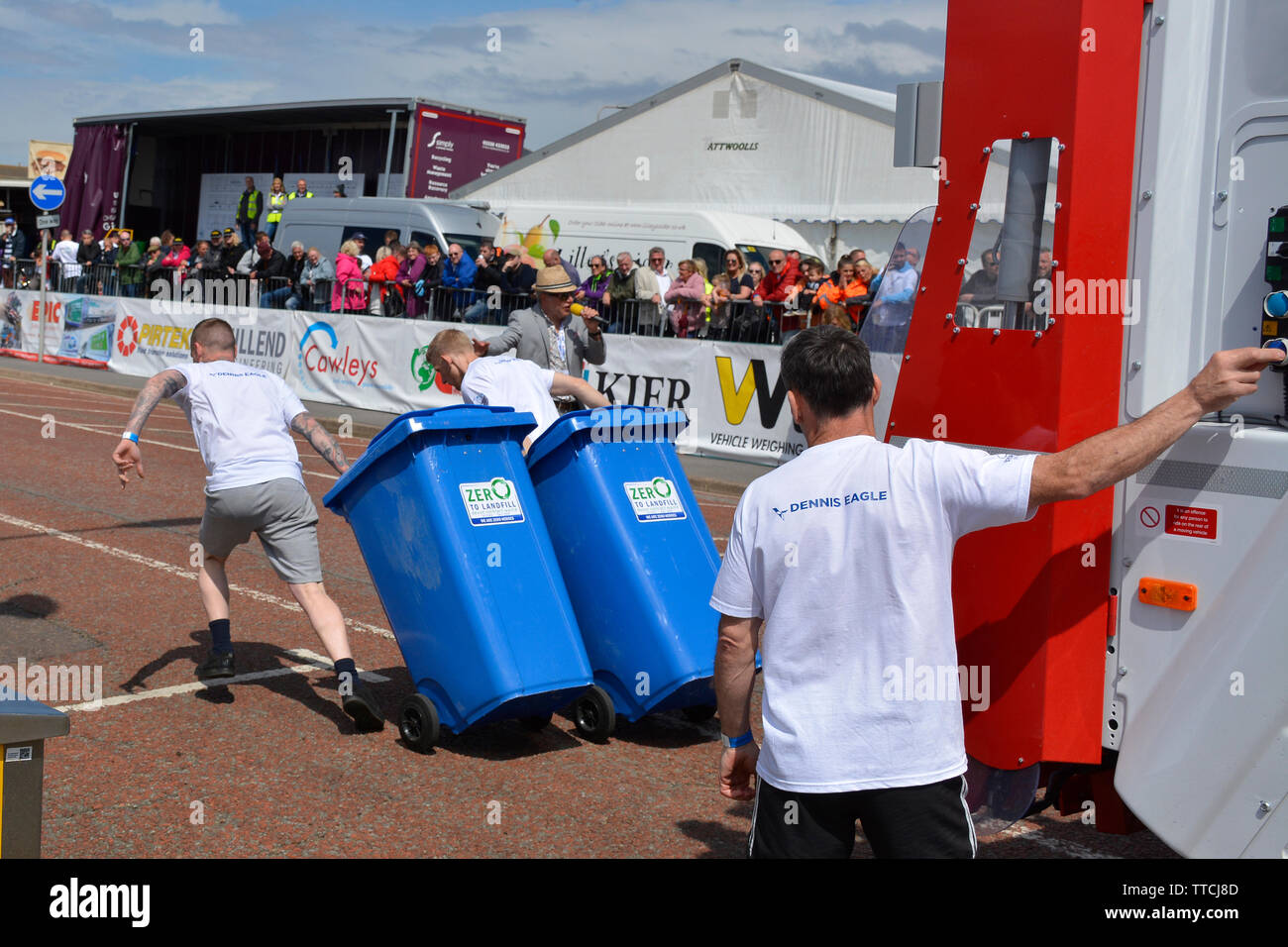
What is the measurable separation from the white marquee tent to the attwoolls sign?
4495 mm

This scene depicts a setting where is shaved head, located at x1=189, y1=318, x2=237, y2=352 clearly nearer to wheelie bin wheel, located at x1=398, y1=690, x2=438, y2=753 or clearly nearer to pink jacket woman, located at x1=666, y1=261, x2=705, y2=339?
wheelie bin wheel, located at x1=398, y1=690, x2=438, y2=753

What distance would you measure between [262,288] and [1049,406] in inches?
804

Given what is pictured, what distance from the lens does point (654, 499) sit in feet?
19.0

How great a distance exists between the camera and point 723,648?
9.77 feet

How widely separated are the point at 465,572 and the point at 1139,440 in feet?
10.1

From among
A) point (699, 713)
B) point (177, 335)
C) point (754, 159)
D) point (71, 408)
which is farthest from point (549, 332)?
point (177, 335)

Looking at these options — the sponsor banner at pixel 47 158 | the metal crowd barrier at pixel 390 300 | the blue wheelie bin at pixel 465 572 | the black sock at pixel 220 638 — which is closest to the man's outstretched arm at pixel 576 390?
the blue wheelie bin at pixel 465 572

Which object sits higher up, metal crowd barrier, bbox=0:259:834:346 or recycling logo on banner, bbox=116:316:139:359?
metal crowd barrier, bbox=0:259:834:346

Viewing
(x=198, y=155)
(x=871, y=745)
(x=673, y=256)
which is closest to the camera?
(x=871, y=745)

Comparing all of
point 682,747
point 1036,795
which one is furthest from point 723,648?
point 682,747

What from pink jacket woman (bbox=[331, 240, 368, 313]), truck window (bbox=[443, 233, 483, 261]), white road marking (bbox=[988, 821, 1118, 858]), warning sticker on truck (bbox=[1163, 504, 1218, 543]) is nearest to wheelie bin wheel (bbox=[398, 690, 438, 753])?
white road marking (bbox=[988, 821, 1118, 858])

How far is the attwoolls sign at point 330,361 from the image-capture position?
19.4 m

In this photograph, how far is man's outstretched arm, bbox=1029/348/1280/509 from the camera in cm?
278

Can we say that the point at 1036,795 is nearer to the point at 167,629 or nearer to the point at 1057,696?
the point at 1057,696
